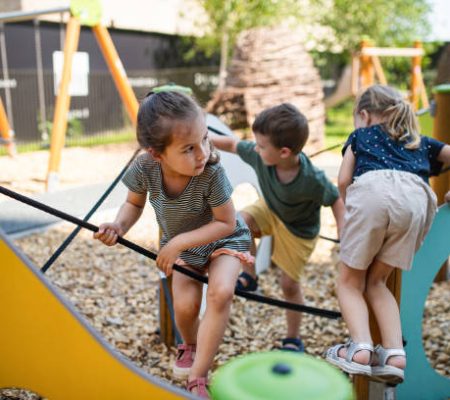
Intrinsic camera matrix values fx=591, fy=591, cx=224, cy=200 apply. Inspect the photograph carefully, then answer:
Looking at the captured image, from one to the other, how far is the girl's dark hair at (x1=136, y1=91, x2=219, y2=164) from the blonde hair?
0.73 meters

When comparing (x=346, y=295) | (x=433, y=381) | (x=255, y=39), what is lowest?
(x=433, y=381)

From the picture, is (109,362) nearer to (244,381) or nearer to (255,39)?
(244,381)

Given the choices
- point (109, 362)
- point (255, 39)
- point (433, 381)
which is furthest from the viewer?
point (255, 39)

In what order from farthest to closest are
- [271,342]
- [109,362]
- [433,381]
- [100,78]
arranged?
[100,78], [271,342], [433,381], [109,362]

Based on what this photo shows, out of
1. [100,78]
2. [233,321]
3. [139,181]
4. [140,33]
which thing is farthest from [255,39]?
[139,181]

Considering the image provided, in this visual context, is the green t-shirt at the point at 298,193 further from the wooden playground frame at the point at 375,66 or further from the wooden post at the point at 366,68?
the wooden post at the point at 366,68

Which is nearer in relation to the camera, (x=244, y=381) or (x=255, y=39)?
(x=244, y=381)

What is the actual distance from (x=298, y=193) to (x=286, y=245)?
0.34 metres

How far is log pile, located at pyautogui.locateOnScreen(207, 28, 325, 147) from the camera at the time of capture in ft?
30.4

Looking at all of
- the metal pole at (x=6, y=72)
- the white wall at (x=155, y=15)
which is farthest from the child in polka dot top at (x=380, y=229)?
the white wall at (x=155, y=15)

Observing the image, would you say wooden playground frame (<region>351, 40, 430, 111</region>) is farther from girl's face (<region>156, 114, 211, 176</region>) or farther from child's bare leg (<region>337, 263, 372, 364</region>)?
girl's face (<region>156, 114, 211, 176</region>)

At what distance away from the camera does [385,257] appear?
76.9 inches

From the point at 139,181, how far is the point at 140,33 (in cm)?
1222

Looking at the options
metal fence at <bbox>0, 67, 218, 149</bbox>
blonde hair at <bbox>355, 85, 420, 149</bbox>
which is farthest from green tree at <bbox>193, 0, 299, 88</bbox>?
blonde hair at <bbox>355, 85, 420, 149</bbox>
